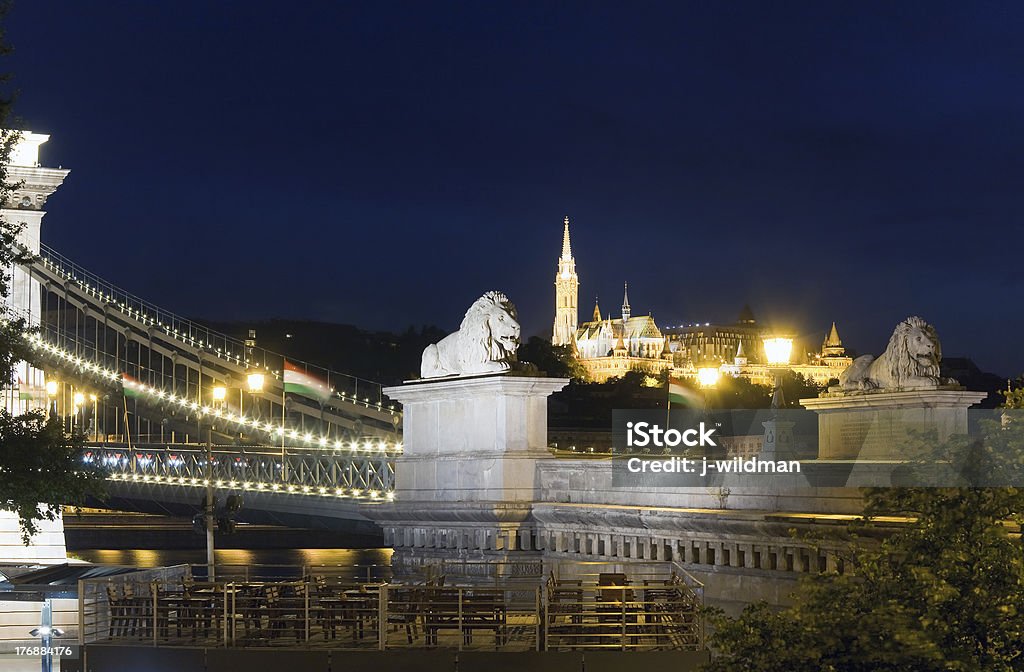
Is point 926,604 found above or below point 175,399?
below

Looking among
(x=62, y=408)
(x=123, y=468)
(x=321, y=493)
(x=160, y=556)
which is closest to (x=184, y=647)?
(x=321, y=493)

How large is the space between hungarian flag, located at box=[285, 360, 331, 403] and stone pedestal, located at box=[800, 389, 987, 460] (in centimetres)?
1620

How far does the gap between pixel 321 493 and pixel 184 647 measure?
1747 cm

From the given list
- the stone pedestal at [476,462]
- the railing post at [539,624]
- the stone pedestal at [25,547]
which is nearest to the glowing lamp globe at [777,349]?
the stone pedestal at [476,462]

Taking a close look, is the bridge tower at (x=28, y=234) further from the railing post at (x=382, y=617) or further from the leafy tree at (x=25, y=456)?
the railing post at (x=382, y=617)

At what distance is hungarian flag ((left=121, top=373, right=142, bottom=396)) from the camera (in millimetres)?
46688

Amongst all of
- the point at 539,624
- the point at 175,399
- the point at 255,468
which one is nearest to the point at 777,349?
the point at 539,624

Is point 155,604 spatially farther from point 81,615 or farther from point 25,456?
point 25,456

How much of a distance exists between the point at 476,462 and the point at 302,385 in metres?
17.7

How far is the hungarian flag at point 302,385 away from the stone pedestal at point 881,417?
16.2 metres

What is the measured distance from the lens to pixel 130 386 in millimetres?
47031

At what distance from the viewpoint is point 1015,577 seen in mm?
12250

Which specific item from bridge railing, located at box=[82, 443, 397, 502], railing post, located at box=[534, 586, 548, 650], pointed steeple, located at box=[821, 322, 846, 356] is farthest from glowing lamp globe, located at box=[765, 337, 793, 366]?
pointed steeple, located at box=[821, 322, 846, 356]

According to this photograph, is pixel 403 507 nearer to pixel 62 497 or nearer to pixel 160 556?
pixel 62 497
